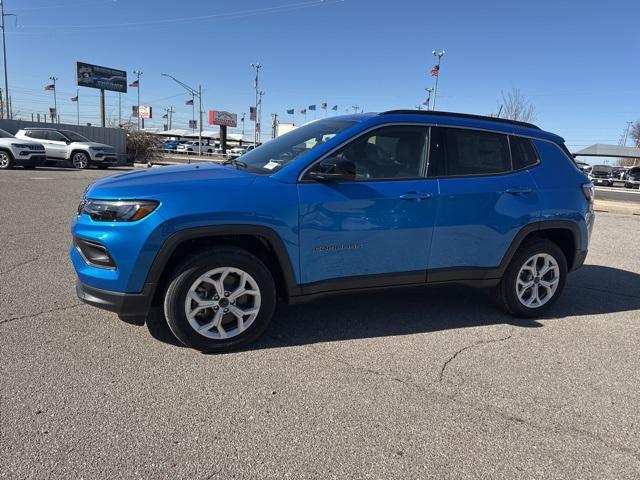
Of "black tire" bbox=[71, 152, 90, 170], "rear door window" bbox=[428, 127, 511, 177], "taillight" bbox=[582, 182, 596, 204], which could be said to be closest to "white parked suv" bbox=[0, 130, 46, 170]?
"black tire" bbox=[71, 152, 90, 170]

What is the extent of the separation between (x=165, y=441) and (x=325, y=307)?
2.27 m

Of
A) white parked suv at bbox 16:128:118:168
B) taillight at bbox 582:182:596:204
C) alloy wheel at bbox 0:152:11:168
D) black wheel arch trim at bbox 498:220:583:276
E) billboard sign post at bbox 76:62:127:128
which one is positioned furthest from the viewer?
billboard sign post at bbox 76:62:127:128

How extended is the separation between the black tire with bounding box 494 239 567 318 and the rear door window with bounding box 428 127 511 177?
31.3 inches

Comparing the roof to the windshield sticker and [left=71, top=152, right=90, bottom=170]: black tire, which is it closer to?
[left=71, top=152, right=90, bottom=170]: black tire

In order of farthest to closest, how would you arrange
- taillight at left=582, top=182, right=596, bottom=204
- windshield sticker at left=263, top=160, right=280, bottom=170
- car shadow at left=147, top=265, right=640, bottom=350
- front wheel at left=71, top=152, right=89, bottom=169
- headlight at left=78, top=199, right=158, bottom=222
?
front wheel at left=71, top=152, right=89, bottom=169 → taillight at left=582, top=182, right=596, bottom=204 → car shadow at left=147, top=265, right=640, bottom=350 → windshield sticker at left=263, top=160, right=280, bottom=170 → headlight at left=78, top=199, right=158, bottom=222

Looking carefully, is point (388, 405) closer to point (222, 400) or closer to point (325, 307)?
point (222, 400)

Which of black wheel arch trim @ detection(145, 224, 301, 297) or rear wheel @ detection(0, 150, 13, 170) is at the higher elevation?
rear wheel @ detection(0, 150, 13, 170)

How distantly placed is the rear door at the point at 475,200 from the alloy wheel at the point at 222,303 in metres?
1.58

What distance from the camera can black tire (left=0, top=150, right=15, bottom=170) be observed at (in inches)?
690

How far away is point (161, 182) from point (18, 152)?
1784 centimetres

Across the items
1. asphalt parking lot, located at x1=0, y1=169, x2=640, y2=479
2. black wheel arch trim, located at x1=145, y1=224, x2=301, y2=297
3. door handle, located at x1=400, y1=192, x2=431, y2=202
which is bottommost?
asphalt parking lot, located at x1=0, y1=169, x2=640, y2=479

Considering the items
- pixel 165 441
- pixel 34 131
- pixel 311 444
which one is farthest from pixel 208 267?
pixel 34 131

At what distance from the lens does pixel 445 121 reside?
4.05 metres

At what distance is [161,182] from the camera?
10.8 feet
